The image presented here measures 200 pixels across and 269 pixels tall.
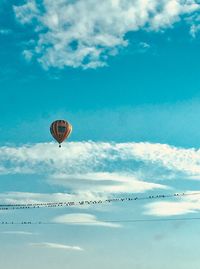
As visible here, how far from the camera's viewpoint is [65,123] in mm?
161250

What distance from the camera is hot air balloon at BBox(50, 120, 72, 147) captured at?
159125 mm

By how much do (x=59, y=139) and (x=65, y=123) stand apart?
14.1 ft

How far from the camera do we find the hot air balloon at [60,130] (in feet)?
522

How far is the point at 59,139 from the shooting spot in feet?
521

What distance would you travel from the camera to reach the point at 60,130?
160m
